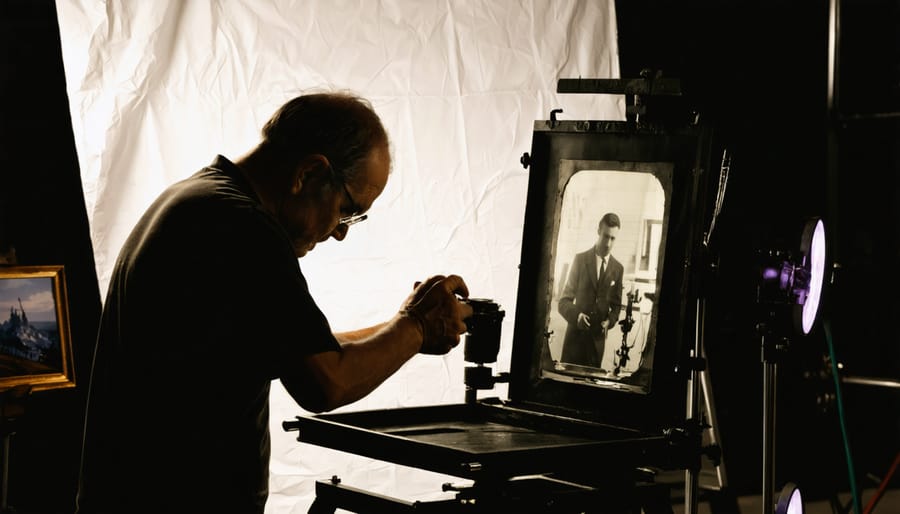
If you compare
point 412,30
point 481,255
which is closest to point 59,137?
point 412,30

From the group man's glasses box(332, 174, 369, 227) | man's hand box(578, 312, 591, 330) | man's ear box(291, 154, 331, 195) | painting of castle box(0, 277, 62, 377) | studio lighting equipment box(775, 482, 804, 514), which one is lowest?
studio lighting equipment box(775, 482, 804, 514)

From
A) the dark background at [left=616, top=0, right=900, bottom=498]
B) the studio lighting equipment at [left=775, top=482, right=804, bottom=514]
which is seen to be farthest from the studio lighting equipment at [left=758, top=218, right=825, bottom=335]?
the dark background at [left=616, top=0, right=900, bottom=498]

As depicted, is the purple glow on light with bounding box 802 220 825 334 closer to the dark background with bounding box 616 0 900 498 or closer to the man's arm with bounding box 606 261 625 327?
the man's arm with bounding box 606 261 625 327

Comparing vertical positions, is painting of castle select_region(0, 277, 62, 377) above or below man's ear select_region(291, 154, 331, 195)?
below

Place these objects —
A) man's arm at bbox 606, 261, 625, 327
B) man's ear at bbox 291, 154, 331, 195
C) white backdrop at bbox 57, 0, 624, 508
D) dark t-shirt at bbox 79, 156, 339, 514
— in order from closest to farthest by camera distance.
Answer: dark t-shirt at bbox 79, 156, 339, 514
man's ear at bbox 291, 154, 331, 195
man's arm at bbox 606, 261, 625, 327
white backdrop at bbox 57, 0, 624, 508

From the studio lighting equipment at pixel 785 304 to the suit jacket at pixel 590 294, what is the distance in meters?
0.38

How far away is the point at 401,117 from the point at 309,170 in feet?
2.79

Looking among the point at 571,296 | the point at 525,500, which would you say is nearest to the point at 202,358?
the point at 525,500

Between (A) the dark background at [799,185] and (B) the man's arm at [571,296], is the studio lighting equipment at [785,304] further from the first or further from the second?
(A) the dark background at [799,185]

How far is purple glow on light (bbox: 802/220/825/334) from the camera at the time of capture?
6.62 feet

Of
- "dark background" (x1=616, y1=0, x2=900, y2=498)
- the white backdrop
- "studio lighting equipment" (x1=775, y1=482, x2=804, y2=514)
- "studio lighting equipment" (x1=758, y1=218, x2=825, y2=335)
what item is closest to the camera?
"studio lighting equipment" (x1=758, y1=218, x2=825, y2=335)

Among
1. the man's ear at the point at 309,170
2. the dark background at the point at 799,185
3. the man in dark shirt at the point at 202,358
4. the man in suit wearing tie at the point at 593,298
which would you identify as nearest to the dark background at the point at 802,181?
the dark background at the point at 799,185

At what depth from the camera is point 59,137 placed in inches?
92.5

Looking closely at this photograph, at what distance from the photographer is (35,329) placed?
2133 mm
